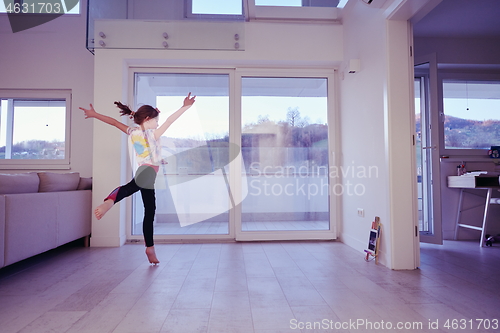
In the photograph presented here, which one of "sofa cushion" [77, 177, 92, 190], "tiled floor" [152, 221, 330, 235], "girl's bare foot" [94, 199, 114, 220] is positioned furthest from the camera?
"tiled floor" [152, 221, 330, 235]

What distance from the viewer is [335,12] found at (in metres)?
3.88

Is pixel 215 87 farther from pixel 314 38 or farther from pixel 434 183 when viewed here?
pixel 434 183

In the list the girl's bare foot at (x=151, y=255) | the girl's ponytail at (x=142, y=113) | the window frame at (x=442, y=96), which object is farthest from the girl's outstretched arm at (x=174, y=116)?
the window frame at (x=442, y=96)

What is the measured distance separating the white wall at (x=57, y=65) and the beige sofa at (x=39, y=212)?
2.80 feet

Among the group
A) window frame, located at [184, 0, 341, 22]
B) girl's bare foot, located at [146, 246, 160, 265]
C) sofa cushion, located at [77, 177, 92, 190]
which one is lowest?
girl's bare foot, located at [146, 246, 160, 265]

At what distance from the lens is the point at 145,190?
2.87 m

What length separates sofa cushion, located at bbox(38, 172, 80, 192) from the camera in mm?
2980

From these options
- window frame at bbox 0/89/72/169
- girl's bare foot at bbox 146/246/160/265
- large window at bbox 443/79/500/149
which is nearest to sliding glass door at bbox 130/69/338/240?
window frame at bbox 0/89/72/169

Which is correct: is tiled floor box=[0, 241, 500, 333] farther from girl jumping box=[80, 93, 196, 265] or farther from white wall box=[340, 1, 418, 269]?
girl jumping box=[80, 93, 196, 265]

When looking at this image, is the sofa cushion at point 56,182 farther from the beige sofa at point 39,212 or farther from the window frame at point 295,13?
the window frame at point 295,13

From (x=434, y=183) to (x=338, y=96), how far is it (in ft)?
4.83

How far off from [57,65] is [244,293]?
154 inches

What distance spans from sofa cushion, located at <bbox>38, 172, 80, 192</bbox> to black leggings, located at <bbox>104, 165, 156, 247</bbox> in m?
0.75

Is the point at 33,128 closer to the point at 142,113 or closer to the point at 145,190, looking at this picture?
the point at 142,113
